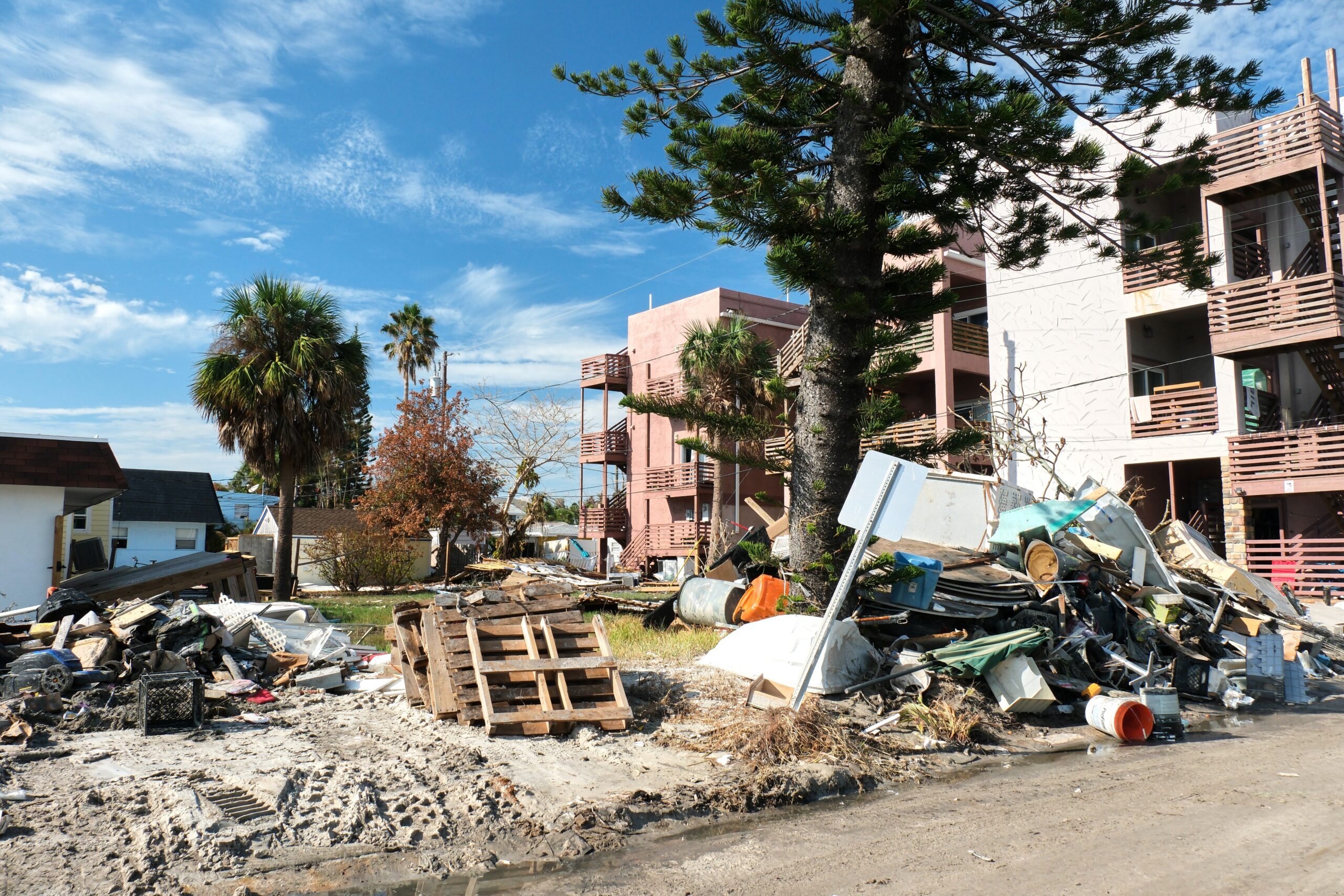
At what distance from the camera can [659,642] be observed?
11.5 metres

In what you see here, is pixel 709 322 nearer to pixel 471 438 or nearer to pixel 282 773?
pixel 471 438

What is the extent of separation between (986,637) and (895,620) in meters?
1.02

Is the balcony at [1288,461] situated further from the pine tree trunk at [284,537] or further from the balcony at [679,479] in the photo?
the pine tree trunk at [284,537]

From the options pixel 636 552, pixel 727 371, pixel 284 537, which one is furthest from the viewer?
pixel 636 552

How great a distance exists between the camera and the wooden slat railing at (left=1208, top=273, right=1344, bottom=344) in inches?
693

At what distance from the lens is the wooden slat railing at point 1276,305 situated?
17.6 meters

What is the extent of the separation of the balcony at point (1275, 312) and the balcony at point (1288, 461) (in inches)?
74.1

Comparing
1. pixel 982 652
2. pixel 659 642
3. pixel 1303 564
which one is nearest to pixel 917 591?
pixel 982 652

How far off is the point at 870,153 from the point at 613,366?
26.5m

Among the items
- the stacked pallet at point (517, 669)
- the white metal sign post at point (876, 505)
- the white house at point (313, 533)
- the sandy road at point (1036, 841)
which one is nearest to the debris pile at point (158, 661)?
the stacked pallet at point (517, 669)

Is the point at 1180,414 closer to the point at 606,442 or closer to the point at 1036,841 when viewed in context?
the point at 1036,841

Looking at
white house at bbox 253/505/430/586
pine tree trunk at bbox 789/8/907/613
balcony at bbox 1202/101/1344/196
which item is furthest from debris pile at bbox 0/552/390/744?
balcony at bbox 1202/101/1344/196

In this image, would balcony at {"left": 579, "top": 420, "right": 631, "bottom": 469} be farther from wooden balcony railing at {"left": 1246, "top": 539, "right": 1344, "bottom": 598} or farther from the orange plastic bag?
the orange plastic bag

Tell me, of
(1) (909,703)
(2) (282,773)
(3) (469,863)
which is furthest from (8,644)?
(1) (909,703)
